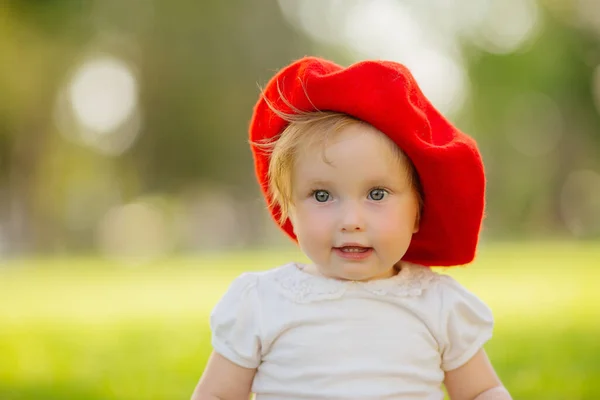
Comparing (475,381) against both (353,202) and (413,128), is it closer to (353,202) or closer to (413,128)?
(353,202)

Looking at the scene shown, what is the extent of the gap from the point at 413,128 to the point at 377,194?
0.19 meters

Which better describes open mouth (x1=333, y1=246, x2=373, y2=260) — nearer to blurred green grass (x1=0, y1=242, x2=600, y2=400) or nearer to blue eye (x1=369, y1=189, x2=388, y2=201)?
blue eye (x1=369, y1=189, x2=388, y2=201)

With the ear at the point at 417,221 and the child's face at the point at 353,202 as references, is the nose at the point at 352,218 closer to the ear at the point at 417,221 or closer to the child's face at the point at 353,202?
the child's face at the point at 353,202

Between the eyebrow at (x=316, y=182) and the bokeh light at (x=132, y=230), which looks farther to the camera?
the bokeh light at (x=132, y=230)

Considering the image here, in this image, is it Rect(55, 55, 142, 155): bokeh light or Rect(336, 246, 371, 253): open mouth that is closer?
Rect(336, 246, 371, 253): open mouth

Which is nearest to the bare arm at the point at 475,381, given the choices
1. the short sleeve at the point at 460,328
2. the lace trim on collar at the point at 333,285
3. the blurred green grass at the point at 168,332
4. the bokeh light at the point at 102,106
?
the short sleeve at the point at 460,328

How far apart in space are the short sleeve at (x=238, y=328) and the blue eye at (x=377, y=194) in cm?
42

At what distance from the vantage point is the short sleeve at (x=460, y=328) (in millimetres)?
2260

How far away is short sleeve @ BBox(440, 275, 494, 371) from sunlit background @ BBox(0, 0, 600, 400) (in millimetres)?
9909

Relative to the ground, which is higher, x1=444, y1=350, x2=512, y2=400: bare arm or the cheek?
the cheek

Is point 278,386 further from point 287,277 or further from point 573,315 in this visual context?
point 573,315

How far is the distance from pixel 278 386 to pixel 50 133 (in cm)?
2579

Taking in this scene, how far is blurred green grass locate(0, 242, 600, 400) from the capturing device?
4.14 metres

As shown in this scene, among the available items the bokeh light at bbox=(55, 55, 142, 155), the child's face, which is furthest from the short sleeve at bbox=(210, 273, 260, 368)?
the bokeh light at bbox=(55, 55, 142, 155)
